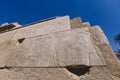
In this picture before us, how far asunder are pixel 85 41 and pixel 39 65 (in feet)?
2.28

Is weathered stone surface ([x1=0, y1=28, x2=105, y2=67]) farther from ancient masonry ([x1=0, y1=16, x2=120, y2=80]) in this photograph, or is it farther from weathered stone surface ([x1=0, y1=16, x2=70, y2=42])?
weathered stone surface ([x1=0, y1=16, x2=70, y2=42])

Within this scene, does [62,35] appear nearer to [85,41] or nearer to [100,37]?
[85,41]

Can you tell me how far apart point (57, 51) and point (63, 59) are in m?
0.18

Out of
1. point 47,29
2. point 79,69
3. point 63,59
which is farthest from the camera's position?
point 47,29

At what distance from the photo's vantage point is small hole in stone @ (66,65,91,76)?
1.01m

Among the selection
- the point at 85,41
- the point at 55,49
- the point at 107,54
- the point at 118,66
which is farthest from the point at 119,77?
the point at 55,49

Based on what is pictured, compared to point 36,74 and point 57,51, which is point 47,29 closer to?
point 57,51

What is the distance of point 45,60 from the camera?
126 centimetres

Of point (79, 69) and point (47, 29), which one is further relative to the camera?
point (47, 29)

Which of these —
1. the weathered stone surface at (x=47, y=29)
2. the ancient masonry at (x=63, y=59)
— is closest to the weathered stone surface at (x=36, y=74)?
the ancient masonry at (x=63, y=59)

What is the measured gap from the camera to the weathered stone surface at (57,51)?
1.11 meters

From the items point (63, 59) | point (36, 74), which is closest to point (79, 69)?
point (63, 59)

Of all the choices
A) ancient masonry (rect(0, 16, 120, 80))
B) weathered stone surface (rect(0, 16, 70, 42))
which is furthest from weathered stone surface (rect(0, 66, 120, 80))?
weathered stone surface (rect(0, 16, 70, 42))

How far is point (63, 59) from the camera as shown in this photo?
117cm
